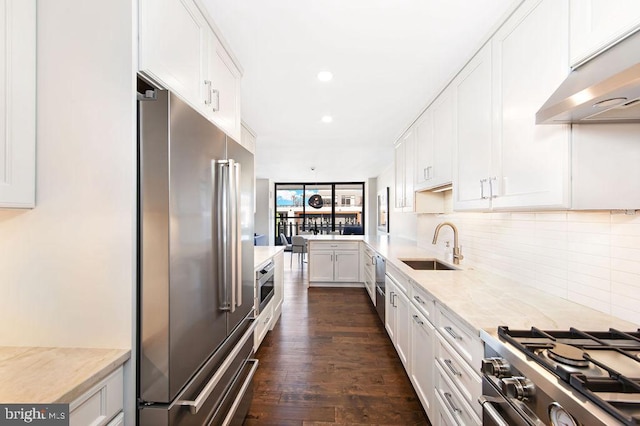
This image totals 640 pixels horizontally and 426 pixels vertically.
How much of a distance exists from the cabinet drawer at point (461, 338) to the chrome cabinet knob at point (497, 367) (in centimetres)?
13

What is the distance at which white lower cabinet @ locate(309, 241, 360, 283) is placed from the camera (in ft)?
16.3

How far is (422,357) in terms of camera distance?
1764mm

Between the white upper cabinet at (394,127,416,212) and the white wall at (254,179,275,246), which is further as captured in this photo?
the white wall at (254,179,275,246)

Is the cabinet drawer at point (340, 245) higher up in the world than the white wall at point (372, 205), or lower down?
lower down

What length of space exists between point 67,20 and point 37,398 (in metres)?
Answer: 1.20

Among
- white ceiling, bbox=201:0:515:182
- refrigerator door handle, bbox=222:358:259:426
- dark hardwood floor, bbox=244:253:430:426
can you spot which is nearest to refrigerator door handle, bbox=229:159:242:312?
refrigerator door handle, bbox=222:358:259:426

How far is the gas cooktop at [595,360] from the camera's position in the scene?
2.15ft

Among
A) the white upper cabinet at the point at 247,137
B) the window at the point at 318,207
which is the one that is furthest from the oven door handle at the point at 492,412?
the window at the point at 318,207

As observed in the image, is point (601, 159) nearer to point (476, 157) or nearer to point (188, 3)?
point (476, 157)

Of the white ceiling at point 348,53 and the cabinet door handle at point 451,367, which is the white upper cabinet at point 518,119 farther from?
the cabinet door handle at point 451,367

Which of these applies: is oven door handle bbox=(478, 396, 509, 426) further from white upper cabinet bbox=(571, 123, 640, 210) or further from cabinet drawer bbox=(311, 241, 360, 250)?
cabinet drawer bbox=(311, 241, 360, 250)

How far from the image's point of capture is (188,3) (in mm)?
1276

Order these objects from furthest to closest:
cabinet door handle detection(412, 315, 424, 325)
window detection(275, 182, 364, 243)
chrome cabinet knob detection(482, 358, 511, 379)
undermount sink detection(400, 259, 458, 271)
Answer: window detection(275, 182, 364, 243), undermount sink detection(400, 259, 458, 271), cabinet door handle detection(412, 315, 424, 325), chrome cabinet knob detection(482, 358, 511, 379)

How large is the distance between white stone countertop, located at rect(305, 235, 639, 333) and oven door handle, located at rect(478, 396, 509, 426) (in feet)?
0.80
